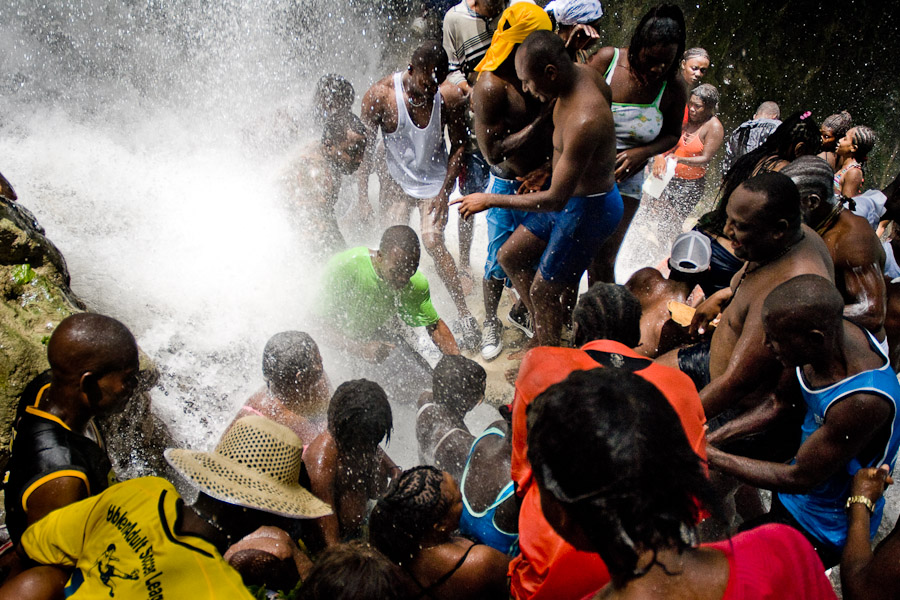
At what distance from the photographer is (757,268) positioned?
8.93 feet

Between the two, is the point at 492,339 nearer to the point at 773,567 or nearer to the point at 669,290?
the point at 669,290

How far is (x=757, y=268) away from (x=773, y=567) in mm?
1792

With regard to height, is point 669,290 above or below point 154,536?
below

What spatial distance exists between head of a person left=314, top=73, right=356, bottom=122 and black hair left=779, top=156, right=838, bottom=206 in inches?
122

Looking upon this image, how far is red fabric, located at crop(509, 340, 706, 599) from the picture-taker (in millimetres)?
1741

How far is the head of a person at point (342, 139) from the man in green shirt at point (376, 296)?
3.00ft

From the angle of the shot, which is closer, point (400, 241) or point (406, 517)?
point (406, 517)

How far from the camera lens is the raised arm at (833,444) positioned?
2068 millimetres

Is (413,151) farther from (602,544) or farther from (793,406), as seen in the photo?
(602,544)

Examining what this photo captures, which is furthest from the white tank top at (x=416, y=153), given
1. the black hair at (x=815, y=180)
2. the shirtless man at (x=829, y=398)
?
the shirtless man at (x=829, y=398)

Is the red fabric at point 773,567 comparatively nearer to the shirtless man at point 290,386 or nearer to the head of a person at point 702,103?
the shirtless man at point 290,386

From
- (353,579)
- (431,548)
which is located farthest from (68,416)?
(431,548)

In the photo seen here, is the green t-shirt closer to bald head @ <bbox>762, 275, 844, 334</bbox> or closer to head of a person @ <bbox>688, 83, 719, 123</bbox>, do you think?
bald head @ <bbox>762, 275, 844, 334</bbox>

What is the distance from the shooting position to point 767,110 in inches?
248
